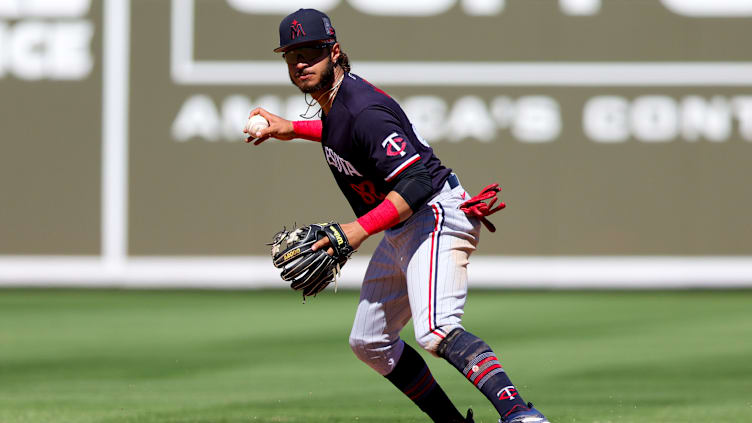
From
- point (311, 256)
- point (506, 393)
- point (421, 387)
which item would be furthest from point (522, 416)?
point (311, 256)

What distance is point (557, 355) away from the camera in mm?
9352

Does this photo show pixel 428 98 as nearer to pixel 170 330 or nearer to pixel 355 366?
pixel 170 330

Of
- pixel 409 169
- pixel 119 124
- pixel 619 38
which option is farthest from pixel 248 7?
pixel 409 169

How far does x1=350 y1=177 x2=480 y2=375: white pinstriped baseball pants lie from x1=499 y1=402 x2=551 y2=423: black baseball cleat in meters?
0.46

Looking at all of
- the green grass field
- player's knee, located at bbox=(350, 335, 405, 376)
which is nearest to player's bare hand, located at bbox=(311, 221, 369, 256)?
player's knee, located at bbox=(350, 335, 405, 376)

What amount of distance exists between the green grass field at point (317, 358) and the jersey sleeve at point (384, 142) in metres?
2.03

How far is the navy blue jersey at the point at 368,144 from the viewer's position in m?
5.22

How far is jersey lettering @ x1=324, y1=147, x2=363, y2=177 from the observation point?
550cm

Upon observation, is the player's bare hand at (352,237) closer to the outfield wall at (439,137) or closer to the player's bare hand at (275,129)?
the player's bare hand at (275,129)

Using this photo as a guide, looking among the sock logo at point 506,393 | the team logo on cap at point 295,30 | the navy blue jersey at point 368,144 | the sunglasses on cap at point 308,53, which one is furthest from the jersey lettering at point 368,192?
the sock logo at point 506,393

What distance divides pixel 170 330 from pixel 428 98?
5.10 m

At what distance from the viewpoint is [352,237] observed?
16.9 feet

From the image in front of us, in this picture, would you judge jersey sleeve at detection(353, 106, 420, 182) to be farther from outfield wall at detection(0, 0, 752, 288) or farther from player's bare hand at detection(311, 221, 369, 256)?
outfield wall at detection(0, 0, 752, 288)

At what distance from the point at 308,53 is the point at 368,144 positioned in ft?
1.77
